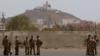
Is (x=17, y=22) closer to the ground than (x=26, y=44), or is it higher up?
higher up

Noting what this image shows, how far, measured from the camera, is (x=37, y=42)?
34.5 m

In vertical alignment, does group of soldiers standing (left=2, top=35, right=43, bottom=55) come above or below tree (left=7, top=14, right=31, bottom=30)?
below

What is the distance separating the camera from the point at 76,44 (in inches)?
2334

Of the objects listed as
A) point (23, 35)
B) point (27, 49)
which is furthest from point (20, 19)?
point (27, 49)

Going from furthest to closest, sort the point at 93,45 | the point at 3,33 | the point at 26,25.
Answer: the point at 26,25 < the point at 3,33 < the point at 93,45

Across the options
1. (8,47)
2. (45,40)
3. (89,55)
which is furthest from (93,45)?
(45,40)

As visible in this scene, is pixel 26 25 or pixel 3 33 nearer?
pixel 3 33

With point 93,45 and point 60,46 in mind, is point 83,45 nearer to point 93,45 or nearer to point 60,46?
point 60,46

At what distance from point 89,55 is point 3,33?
26.6 metres

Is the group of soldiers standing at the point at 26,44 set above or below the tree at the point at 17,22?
below

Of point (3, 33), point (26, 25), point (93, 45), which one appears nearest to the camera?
point (93, 45)

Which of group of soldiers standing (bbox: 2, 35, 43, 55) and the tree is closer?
group of soldiers standing (bbox: 2, 35, 43, 55)

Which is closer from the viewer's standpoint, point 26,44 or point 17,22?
→ point 26,44

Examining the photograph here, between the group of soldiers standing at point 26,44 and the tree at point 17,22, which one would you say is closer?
the group of soldiers standing at point 26,44
